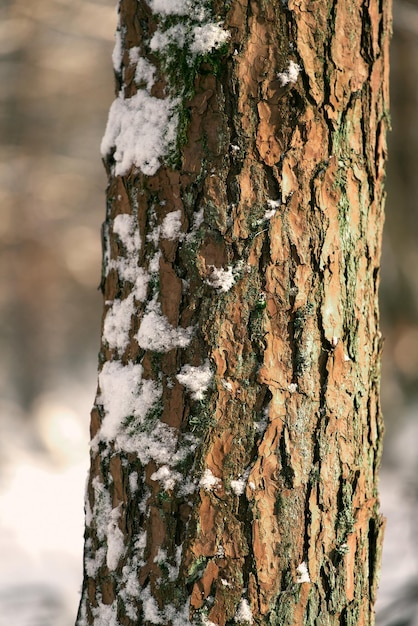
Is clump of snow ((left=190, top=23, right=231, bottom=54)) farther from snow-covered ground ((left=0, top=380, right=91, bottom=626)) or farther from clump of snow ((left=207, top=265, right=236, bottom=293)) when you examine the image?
snow-covered ground ((left=0, top=380, right=91, bottom=626))

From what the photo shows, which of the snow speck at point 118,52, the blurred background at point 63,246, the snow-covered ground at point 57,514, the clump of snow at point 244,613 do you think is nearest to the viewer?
the clump of snow at point 244,613

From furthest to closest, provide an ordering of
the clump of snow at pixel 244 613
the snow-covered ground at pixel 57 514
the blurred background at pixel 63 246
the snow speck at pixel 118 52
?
the blurred background at pixel 63 246, the snow-covered ground at pixel 57 514, the snow speck at pixel 118 52, the clump of snow at pixel 244 613

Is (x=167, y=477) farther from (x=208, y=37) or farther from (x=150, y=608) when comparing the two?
(x=208, y=37)

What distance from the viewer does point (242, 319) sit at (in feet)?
2.46

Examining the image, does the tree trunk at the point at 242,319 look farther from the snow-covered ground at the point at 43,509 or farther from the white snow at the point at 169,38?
the snow-covered ground at the point at 43,509

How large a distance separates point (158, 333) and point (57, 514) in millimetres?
3064

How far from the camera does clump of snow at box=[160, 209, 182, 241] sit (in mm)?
771

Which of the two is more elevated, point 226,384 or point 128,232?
point 128,232

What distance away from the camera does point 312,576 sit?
0.77 metres

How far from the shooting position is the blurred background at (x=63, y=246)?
4.11 metres

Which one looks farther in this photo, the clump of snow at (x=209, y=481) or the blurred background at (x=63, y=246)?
the blurred background at (x=63, y=246)

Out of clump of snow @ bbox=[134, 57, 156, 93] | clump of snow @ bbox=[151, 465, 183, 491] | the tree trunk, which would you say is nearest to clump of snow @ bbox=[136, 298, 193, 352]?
the tree trunk

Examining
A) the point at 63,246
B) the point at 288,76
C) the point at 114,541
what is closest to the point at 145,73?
the point at 288,76

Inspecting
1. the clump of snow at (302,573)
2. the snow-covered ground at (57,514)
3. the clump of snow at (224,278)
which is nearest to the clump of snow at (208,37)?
the clump of snow at (224,278)
